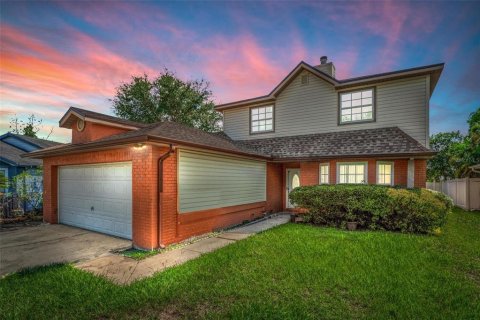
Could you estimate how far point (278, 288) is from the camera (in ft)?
12.9

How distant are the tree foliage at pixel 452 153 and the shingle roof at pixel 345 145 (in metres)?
16.4

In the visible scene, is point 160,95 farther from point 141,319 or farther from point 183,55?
point 141,319

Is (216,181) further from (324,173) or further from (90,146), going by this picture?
(324,173)

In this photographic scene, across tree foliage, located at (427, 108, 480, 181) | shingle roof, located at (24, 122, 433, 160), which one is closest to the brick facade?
shingle roof, located at (24, 122, 433, 160)

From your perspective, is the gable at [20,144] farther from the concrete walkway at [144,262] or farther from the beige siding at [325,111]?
the concrete walkway at [144,262]

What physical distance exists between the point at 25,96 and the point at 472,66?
2904 centimetres

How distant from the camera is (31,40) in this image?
812cm

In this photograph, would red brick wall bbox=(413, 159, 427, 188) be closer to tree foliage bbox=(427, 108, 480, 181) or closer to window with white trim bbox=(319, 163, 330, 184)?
window with white trim bbox=(319, 163, 330, 184)

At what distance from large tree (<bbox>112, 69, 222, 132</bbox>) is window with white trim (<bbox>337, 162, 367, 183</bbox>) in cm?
2207

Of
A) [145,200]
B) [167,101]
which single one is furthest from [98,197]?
[167,101]

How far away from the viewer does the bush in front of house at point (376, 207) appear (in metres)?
7.49

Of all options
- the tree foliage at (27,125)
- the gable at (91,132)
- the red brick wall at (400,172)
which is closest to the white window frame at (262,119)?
the red brick wall at (400,172)

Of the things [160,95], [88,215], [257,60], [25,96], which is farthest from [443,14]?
[160,95]

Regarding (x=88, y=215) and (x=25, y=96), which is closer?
(x=88, y=215)
